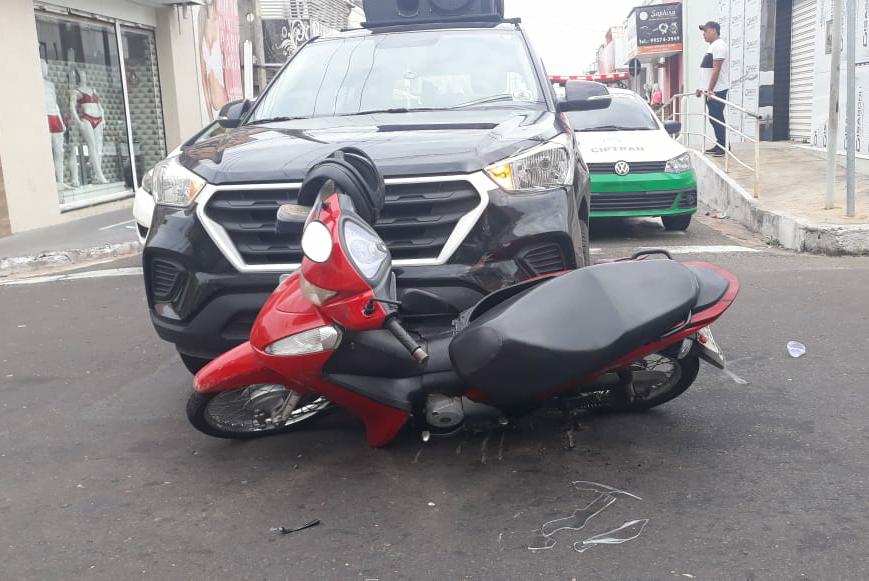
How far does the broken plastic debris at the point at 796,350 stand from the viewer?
4956mm

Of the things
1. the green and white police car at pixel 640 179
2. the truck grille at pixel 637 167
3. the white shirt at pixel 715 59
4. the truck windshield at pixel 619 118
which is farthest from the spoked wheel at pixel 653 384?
the white shirt at pixel 715 59

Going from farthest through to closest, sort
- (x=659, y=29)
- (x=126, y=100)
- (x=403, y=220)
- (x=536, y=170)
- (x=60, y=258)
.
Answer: (x=659, y=29) < (x=126, y=100) < (x=60, y=258) < (x=536, y=170) < (x=403, y=220)

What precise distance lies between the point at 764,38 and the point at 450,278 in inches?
686

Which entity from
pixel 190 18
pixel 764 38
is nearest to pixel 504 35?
pixel 190 18

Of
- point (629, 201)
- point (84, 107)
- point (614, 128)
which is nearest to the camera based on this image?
point (629, 201)

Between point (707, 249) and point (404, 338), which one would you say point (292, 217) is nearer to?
point (404, 338)

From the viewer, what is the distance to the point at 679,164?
9.91m

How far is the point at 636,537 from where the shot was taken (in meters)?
2.97

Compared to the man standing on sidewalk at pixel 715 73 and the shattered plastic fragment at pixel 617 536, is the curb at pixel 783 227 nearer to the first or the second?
the man standing on sidewalk at pixel 715 73

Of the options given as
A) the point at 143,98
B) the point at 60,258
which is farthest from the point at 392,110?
the point at 143,98

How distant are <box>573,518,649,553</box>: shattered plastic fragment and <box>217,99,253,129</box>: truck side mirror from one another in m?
3.40

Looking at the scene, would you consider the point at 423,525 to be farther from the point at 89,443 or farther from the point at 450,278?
the point at 89,443

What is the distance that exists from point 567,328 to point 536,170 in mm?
965

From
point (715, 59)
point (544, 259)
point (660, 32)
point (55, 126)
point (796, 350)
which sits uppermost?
point (660, 32)
